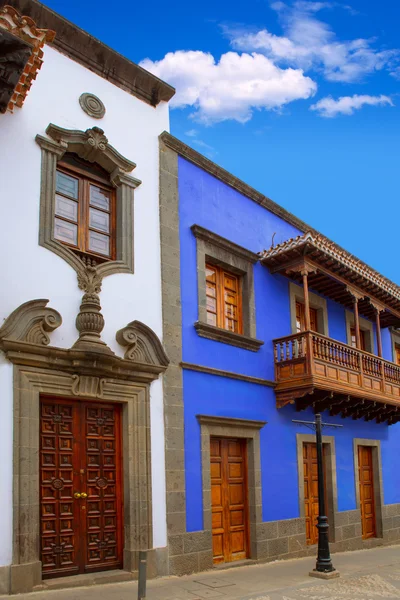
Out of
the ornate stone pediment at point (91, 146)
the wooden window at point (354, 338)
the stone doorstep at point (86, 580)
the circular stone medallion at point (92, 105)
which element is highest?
the circular stone medallion at point (92, 105)

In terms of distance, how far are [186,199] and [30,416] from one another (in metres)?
5.16

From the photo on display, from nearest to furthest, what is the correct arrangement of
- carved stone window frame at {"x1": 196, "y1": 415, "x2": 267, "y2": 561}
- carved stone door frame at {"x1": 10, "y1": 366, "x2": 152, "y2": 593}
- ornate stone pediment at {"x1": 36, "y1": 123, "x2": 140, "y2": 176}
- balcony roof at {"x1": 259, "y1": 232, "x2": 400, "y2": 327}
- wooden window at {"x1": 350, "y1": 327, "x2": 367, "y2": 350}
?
1. carved stone door frame at {"x1": 10, "y1": 366, "x2": 152, "y2": 593}
2. ornate stone pediment at {"x1": 36, "y1": 123, "x2": 140, "y2": 176}
3. carved stone window frame at {"x1": 196, "y1": 415, "x2": 267, "y2": 561}
4. balcony roof at {"x1": 259, "y1": 232, "x2": 400, "y2": 327}
5. wooden window at {"x1": 350, "y1": 327, "x2": 367, "y2": 350}

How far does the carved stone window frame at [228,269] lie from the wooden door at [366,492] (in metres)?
5.36

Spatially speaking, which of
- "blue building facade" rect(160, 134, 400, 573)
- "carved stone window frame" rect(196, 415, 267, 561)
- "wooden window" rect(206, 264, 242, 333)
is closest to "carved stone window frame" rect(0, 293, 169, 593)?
"blue building facade" rect(160, 134, 400, 573)

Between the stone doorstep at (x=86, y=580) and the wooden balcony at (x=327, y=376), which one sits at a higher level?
the wooden balcony at (x=327, y=376)

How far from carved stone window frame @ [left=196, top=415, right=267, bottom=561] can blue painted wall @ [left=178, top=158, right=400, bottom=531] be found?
0.13 meters

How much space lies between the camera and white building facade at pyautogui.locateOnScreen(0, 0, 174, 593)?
8016mm

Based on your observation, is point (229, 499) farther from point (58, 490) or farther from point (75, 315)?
point (75, 315)

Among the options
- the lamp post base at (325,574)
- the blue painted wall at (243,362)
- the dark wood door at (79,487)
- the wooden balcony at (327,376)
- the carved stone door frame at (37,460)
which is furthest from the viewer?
the wooden balcony at (327,376)

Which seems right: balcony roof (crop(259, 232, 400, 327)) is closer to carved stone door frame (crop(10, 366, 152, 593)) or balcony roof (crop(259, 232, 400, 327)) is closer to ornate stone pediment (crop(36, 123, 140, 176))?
ornate stone pediment (crop(36, 123, 140, 176))

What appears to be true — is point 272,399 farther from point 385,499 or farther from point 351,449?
point 385,499

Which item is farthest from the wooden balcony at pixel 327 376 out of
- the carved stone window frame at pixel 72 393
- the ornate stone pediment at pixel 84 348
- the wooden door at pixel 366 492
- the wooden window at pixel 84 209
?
the wooden window at pixel 84 209

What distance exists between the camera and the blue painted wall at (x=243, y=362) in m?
10.8

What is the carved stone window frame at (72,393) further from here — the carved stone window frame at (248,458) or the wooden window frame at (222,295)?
the wooden window frame at (222,295)
